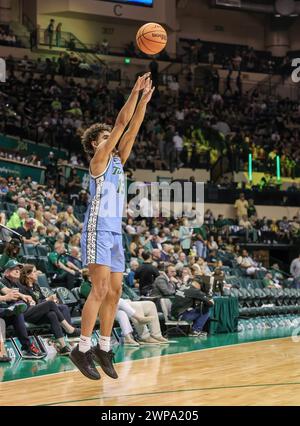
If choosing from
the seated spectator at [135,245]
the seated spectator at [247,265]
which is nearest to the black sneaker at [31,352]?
the seated spectator at [135,245]

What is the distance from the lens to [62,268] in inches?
506

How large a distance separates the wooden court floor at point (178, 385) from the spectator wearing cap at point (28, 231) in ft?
14.2

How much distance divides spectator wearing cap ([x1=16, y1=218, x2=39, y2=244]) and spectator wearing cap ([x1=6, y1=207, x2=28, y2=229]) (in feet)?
0.41

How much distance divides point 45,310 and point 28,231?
170 inches

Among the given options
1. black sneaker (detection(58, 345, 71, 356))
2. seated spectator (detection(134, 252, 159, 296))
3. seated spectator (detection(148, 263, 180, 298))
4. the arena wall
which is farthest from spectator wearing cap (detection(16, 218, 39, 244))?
the arena wall

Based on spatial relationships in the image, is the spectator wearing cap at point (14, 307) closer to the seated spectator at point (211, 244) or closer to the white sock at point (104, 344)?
the white sock at point (104, 344)

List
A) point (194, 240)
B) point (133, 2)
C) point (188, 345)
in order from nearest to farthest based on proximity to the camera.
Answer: point (188, 345)
point (194, 240)
point (133, 2)

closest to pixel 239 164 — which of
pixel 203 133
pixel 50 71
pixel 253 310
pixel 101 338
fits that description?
pixel 203 133

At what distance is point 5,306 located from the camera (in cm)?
960

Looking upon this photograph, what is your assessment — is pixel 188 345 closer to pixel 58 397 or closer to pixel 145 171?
pixel 58 397

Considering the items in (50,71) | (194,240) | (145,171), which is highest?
(50,71)

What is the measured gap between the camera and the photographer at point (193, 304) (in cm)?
1375

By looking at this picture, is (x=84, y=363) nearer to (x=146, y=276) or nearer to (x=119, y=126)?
(x=119, y=126)
